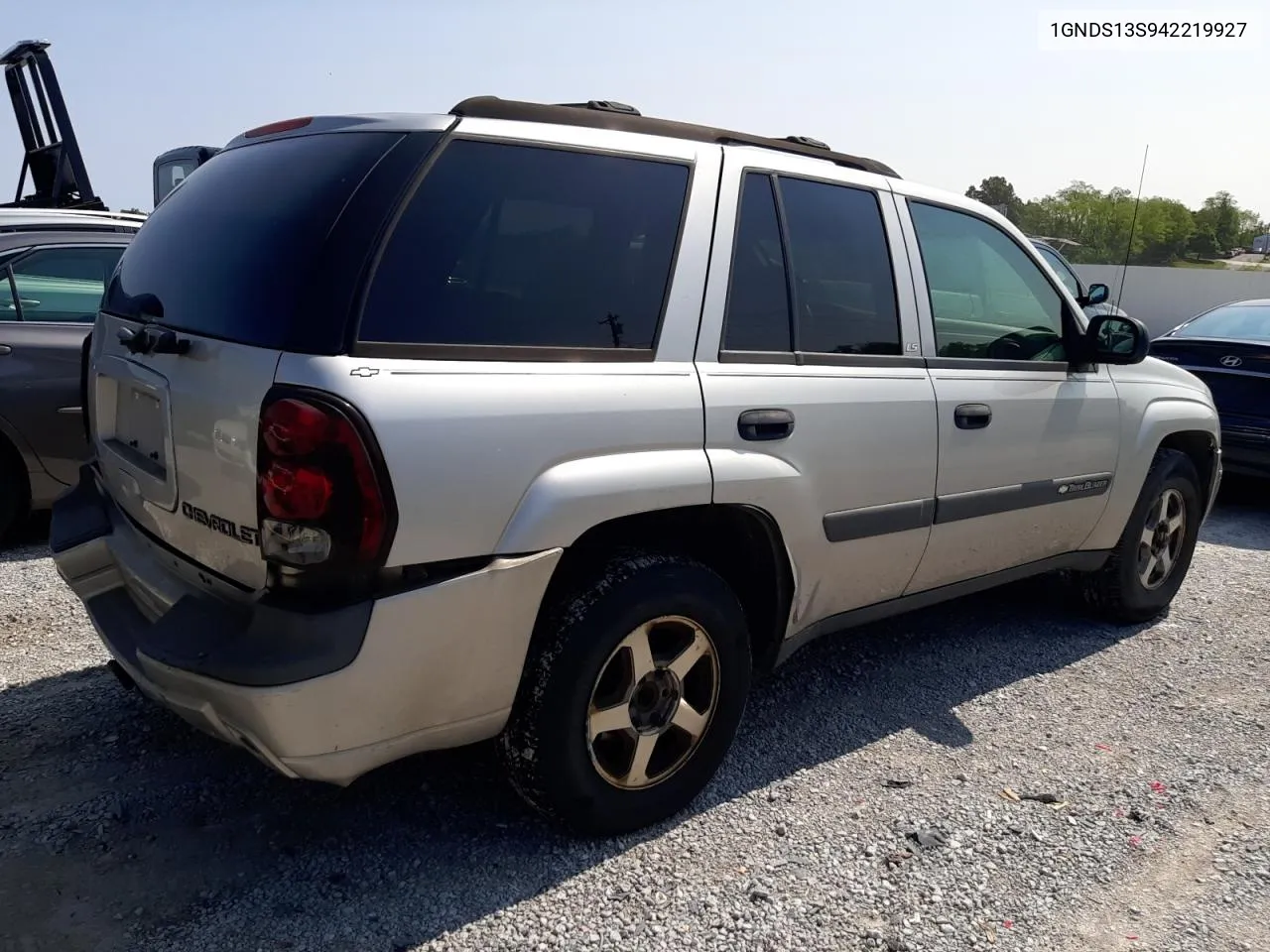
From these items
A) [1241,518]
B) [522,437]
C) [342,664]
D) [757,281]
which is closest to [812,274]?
[757,281]

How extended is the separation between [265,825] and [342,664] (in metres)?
0.92

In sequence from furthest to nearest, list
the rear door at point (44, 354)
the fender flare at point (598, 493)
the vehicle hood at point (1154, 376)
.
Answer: the rear door at point (44, 354) → the vehicle hood at point (1154, 376) → the fender flare at point (598, 493)

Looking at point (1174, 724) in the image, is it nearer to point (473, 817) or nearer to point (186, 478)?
point (473, 817)

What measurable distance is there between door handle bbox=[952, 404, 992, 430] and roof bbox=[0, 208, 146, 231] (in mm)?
4296

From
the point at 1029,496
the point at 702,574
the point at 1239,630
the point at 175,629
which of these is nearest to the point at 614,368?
the point at 702,574

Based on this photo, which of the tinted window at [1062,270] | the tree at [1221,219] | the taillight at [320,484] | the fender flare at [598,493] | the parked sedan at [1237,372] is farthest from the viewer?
the tree at [1221,219]

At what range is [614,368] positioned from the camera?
2.52m

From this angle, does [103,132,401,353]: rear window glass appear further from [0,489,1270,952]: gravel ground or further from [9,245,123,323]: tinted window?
[9,245,123,323]: tinted window

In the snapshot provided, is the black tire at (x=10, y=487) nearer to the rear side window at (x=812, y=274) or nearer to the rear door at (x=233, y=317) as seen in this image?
the rear door at (x=233, y=317)

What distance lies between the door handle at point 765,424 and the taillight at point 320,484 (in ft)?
3.48

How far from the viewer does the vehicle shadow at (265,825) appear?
2.38 metres

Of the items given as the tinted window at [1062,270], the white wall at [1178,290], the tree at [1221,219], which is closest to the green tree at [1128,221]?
the tree at [1221,219]

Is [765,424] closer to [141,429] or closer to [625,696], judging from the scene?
[625,696]

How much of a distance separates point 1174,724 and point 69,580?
3.75 metres
